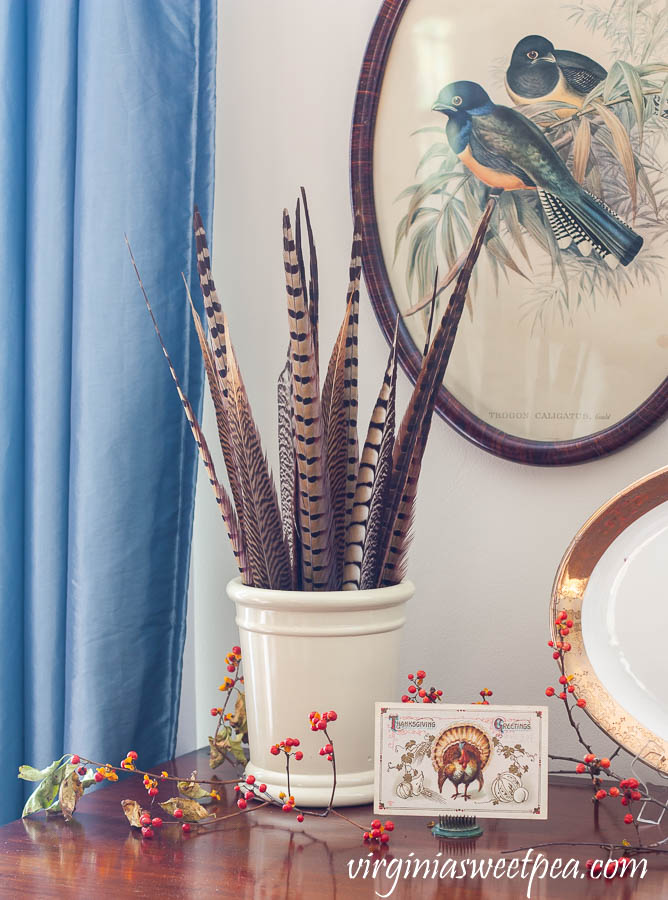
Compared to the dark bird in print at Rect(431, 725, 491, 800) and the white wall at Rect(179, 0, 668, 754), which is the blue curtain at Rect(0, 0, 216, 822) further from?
the dark bird in print at Rect(431, 725, 491, 800)

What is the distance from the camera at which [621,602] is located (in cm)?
79

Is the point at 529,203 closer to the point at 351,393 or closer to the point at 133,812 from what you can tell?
the point at 351,393

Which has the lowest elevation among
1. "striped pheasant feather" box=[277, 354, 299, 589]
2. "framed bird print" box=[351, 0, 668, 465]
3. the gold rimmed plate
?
the gold rimmed plate

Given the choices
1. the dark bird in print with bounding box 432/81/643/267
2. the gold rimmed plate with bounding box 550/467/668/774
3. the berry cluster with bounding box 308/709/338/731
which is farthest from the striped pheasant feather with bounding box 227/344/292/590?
the dark bird in print with bounding box 432/81/643/267

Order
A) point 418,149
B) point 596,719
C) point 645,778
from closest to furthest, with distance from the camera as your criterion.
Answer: point 596,719 < point 645,778 < point 418,149

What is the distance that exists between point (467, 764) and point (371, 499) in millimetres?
245

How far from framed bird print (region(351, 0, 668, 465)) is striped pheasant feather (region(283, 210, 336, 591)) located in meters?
0.23

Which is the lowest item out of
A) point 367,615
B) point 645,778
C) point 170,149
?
point 645,778

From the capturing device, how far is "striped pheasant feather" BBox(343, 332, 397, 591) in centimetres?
80

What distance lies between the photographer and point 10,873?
63cm

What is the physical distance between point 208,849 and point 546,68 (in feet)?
2.70

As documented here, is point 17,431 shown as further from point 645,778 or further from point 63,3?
point 645,778

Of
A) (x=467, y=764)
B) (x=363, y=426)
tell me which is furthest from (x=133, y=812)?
(x=363, y=426)

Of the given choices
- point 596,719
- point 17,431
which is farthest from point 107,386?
point 596,719
